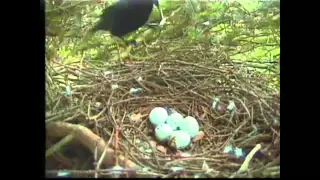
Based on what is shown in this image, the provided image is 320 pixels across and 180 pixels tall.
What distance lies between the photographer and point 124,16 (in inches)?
62.7

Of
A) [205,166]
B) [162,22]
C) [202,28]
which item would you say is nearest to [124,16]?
[162,22]

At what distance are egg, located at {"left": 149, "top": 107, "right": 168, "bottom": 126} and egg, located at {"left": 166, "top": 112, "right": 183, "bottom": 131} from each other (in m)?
0.01

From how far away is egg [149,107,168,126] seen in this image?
1.56 meters

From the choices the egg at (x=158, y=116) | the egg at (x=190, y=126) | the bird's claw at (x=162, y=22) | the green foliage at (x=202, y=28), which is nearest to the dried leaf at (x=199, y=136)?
the egg at (x=190, y=126)

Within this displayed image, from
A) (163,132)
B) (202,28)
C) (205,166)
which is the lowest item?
(205,166)

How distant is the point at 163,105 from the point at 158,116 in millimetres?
42

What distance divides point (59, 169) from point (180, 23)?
619 mm

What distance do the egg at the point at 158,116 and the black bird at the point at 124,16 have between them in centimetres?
28

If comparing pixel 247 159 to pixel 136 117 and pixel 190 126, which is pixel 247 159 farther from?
pixel 136 117

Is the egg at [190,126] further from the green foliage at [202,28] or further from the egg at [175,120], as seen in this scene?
the green foliage at [202,28]

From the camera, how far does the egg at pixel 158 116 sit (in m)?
1.56
